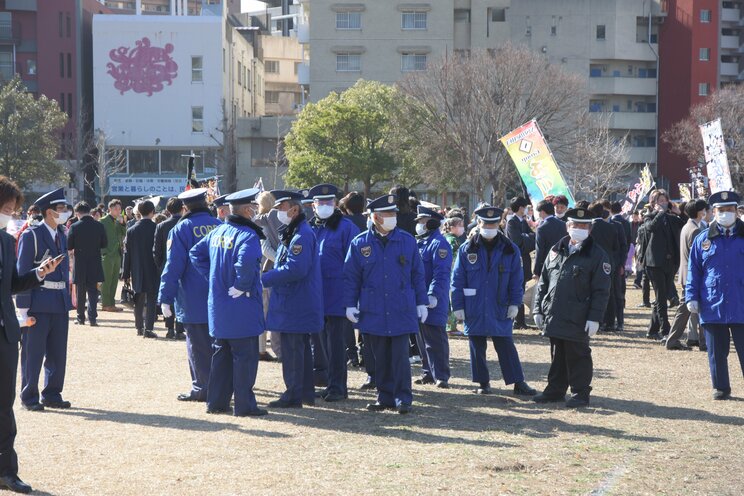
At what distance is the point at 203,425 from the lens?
944cm

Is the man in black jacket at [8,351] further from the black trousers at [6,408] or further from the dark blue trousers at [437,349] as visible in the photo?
the dark blue trousers at [437,349]

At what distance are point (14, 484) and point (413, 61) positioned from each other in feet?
219

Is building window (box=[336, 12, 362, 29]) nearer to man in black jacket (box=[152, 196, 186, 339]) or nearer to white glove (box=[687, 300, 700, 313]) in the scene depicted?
man in black jacket (box=[152, 196, 186, 339])

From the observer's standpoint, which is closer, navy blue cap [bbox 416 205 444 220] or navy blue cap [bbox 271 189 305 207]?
navy blue cap [bbox 271 189 305 207]

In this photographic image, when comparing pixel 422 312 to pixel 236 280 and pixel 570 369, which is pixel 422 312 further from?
pixel 236 280

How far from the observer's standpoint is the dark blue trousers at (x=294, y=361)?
10297 mm

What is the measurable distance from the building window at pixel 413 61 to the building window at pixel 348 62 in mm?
2932

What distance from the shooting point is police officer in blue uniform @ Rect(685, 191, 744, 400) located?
36.0 feet

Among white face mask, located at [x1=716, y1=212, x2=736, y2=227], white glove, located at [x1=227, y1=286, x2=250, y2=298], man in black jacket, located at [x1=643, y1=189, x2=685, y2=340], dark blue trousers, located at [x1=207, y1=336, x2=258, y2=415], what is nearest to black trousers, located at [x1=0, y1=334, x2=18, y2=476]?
white glove, located at [x1=227, y1=286, x2=250, y2=298]

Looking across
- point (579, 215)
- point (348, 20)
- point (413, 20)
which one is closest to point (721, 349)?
point (579, 215)

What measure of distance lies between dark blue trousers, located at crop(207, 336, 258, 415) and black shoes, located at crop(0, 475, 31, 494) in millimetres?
2926

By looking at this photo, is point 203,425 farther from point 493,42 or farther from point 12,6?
point 12,6

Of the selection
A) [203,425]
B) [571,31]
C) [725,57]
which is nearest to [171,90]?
[571,31]

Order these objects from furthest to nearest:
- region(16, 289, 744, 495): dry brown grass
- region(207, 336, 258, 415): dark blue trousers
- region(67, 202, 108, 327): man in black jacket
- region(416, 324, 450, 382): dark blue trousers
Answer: region(67, 202, 108, 327): man in black jacket
region(416, 324, 450, 382): dark blue trousers
region(207, 336, 258, 415): dark blue trousers
region(16, 289, 744, 495): dry brown grass
